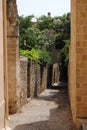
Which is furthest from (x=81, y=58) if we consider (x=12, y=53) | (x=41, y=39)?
(x=41, y=39)

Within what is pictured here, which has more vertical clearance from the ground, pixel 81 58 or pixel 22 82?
pixel 81 58

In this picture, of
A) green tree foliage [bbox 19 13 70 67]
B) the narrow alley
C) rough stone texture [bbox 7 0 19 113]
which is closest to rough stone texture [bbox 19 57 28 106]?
the narrow alley

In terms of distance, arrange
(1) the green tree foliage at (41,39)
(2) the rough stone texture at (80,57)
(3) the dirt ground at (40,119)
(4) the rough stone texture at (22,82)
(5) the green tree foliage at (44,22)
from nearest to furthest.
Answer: (2) the rough stone texture at (80,57) < (3) the dirt ground at (40,119) < (4) the rough stone texture at (22,82) < (1) the green tree foliage at (41,39) < (5) the green tree foliage at (44,22)

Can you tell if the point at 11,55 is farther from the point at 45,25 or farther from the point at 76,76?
the point at 45,25

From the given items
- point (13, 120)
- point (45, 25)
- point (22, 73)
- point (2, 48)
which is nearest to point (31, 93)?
point (22, 73)

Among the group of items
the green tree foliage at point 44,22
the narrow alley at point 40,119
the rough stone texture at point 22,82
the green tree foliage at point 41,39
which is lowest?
the narrow alley at point 40,119

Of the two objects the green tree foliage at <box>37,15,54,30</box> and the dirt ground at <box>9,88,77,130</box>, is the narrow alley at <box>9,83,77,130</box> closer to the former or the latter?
the dirt ground at <box>9,88,77,130</box>

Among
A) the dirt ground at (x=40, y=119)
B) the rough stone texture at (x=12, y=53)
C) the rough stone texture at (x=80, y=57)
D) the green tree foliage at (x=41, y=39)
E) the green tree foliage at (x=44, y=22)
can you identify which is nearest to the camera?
the rough stone texture at (x=80, y=57)

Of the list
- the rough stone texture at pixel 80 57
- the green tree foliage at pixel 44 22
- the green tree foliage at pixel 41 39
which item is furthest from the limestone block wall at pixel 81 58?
the green tree foliage at pixel 44 22

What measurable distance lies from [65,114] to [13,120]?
213 centimetres

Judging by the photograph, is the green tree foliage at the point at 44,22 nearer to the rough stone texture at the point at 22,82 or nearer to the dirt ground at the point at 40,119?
the rough stone texture at the point at 22,82

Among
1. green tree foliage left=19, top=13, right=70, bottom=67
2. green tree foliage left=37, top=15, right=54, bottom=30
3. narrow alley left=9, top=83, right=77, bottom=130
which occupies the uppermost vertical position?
green tree foliage left=37, top=15, right=54, bottom=30

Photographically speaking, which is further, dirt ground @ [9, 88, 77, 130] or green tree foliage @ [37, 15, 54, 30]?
green tree foliage @ [37, 15, 54, 30]

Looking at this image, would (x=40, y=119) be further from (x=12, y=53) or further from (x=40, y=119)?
(x=12, y=53)
